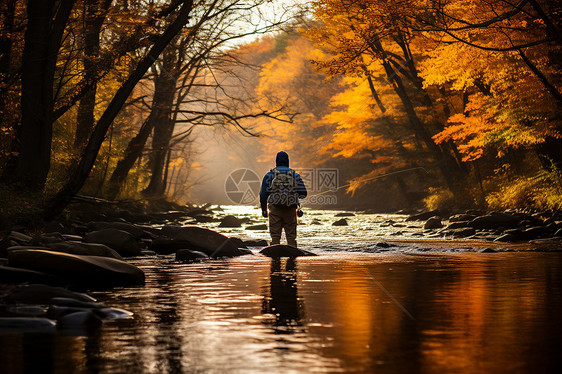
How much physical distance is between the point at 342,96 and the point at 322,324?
2921cm

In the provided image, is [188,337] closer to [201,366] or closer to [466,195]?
[201,366]

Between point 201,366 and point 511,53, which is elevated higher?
point 511,53

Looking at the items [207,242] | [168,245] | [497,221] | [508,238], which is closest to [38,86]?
[168,245]

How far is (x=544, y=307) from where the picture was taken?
645 centimetres

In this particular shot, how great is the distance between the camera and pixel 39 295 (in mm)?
6672

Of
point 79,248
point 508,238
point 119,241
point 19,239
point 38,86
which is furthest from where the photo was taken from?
point 508,238

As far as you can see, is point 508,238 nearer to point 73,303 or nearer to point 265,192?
point 265,192

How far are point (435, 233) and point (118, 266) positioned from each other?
483 inches

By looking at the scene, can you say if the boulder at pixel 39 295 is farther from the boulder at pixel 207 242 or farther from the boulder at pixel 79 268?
the boulder at pixel 207 242

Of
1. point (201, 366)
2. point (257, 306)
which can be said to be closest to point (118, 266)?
point (257, 306)

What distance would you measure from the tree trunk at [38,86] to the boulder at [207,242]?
418 centimetres

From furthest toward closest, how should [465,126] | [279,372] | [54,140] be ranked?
[465,126] < [54,140] < [279,372]

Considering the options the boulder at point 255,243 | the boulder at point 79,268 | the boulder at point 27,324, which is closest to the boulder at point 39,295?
the boulder at point 27,324

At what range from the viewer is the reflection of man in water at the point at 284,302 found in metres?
5.69
